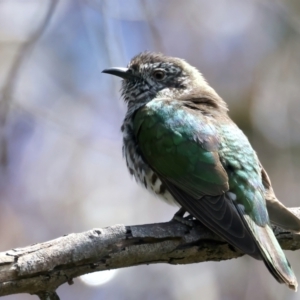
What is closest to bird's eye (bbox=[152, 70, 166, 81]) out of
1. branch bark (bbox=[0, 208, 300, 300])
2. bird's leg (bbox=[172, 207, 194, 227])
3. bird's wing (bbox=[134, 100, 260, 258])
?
bird's wing (bbox=[134, 100, 260, 258])

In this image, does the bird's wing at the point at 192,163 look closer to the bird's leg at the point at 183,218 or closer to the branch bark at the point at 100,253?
the bird's leg at the point at 183,218

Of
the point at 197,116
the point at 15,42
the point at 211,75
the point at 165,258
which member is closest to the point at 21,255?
the point at 165,258

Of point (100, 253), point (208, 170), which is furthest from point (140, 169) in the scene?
point (100, 253)

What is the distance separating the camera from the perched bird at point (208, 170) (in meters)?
4.31

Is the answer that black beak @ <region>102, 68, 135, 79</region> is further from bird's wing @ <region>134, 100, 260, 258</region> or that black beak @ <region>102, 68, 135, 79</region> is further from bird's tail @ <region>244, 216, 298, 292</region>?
bird's tail @ <region>244, 216, 298, 292</region>

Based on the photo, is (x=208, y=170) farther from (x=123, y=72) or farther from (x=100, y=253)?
(x=123, y=72)

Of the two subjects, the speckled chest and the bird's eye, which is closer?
the speckled chest

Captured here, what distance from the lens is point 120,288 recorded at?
773 cm

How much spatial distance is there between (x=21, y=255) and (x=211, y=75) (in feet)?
20.3

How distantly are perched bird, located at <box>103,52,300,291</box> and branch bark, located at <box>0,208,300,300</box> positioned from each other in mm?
183

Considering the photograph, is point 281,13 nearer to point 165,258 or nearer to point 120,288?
point 120,288

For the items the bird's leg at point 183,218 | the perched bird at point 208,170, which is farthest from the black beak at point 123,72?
the bird's leg at point 183,218

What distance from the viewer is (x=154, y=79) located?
6090mm

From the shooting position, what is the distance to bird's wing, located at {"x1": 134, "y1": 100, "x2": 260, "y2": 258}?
435 centimetres
